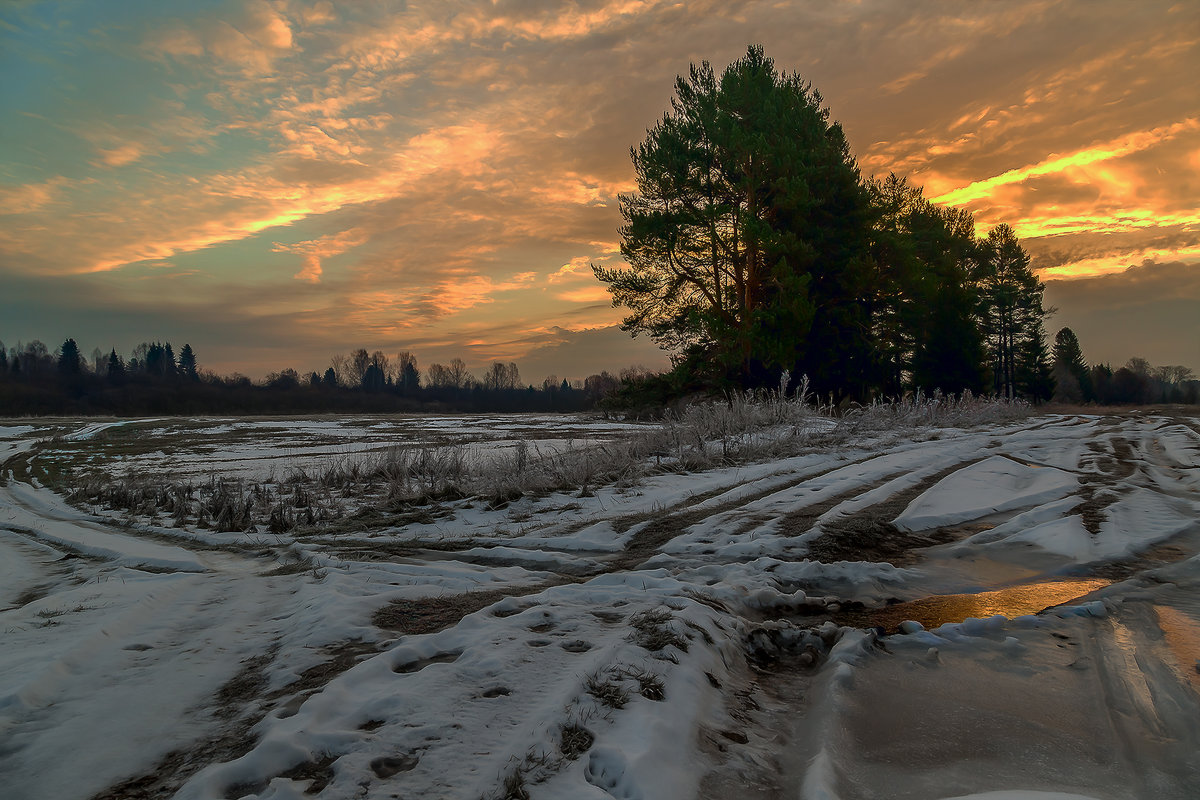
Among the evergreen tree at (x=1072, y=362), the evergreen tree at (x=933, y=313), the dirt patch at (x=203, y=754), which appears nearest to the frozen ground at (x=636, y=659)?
the dirt patch at (x=203, y=754)

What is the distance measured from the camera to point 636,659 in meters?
2.49

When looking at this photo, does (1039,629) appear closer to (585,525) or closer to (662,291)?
(585,525)

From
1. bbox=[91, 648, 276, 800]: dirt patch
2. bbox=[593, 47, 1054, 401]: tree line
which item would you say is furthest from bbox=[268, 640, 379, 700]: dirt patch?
bbox=[593, 47, 1054, 401]: tree line

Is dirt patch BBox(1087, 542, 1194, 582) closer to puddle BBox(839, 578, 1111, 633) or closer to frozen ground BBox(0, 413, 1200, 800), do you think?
frozen ground BBox(0, 413, 1200, 800)

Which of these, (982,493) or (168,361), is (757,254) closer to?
(982,493)

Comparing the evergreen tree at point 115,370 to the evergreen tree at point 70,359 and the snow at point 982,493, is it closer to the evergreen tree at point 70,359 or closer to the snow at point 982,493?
the evergreen tree at point 70,359

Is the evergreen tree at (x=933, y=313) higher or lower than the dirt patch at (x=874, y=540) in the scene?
higher

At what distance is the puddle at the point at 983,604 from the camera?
324 cm

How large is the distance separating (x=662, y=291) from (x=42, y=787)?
19.1 m

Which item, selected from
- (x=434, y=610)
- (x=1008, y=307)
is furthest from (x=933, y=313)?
(x=434, y=610)

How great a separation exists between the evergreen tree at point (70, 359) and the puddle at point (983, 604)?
98.4 metres

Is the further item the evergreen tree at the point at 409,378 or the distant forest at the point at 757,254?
the evergreen tree at the point at 409,378

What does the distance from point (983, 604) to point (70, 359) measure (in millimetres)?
106540

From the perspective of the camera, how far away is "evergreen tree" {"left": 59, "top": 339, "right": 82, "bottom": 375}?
253 feet
